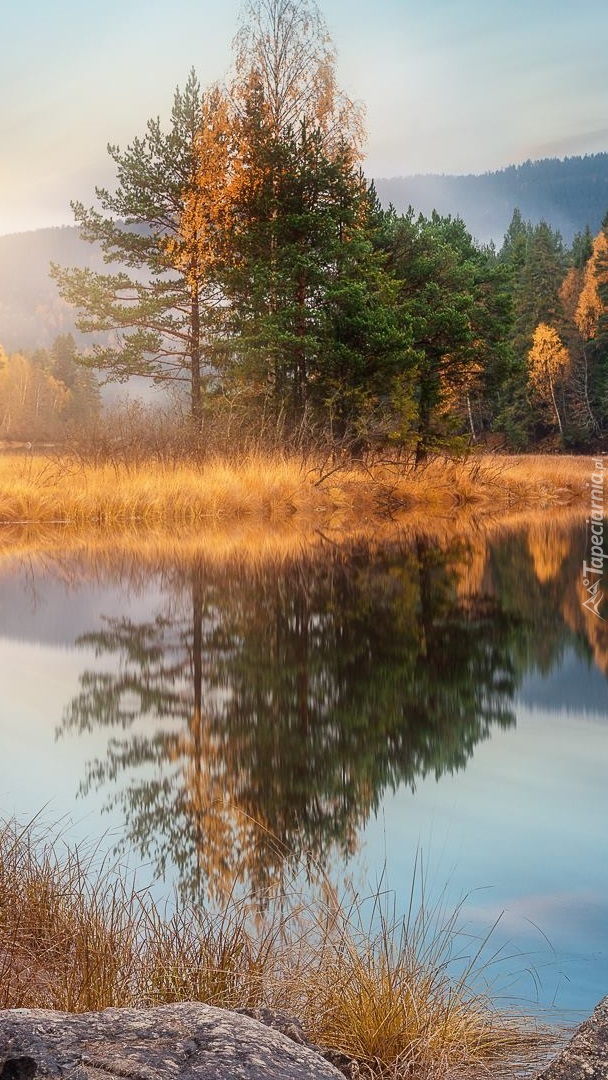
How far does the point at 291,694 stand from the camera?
300 inches

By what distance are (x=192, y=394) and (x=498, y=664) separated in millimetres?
17453

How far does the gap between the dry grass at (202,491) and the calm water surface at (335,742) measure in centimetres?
696

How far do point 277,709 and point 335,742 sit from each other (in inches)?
35.4

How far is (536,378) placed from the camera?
68000 millimetres

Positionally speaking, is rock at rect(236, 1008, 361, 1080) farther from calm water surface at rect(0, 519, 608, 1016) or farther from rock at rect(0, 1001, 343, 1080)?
calm water surface at rect(0, 519, 608, 1016)

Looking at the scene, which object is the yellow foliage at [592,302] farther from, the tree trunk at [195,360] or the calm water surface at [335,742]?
the calm water surface at [335,742]

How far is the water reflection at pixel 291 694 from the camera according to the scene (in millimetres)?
4762

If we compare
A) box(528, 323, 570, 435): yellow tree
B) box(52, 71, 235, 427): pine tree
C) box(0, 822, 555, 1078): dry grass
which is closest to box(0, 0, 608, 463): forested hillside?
box(52, 71, 235, 427): pine tree

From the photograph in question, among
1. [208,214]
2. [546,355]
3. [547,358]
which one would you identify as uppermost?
[546,355]

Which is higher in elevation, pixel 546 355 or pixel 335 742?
pixel 546 355

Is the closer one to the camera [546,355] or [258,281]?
[258,281]

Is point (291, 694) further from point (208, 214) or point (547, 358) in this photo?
point (547, 358)

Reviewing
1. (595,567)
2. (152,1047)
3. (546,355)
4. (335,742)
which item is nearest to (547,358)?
(546,355)

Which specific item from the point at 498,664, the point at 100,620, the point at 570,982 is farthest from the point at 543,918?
the point at 100,620
